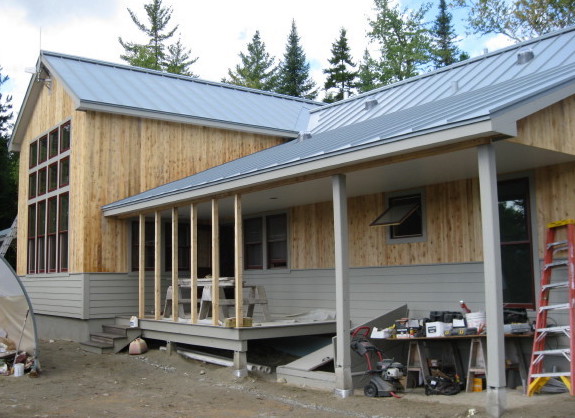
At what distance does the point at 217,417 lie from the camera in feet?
26.6

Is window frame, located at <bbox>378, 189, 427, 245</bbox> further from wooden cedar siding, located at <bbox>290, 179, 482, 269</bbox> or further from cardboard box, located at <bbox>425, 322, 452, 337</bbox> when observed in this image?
cardboard box, located at <bbox>425, 322, 452, 337</bbox>

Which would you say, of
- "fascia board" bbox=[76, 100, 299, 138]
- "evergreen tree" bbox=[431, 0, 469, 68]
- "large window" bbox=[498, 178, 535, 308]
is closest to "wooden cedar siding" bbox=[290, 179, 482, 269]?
"large window" bbox=[498, 178, 535, 308]

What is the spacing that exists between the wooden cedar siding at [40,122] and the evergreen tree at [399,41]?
22748mm

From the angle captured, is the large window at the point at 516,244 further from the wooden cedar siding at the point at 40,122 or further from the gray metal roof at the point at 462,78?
the wooden cedar siding at the point at 40,122

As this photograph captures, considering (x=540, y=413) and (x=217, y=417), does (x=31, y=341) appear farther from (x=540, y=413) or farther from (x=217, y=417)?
(x=540, y=413)

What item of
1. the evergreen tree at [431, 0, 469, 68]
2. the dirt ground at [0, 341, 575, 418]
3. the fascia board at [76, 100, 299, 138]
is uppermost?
the evergreen tree at [431, 0, 469, 68]

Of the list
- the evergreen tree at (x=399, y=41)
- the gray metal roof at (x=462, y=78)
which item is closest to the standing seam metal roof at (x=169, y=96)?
the gray metal roof at (x=462, y=78)

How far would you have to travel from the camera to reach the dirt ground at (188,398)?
7.68 meters

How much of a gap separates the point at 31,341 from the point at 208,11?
53.3m

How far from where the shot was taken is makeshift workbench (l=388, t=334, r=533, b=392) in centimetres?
872

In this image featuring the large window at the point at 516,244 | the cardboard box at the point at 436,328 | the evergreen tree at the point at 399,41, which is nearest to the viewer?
the cardboard box at the point at 436,328

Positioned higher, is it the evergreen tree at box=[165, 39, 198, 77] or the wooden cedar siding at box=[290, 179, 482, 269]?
the evergreen tree at box=[165, 39, 198, 77]

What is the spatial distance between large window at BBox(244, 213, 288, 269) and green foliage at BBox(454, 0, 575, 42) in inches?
771

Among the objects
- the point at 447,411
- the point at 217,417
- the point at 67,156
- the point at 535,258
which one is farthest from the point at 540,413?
the point at 67,156
